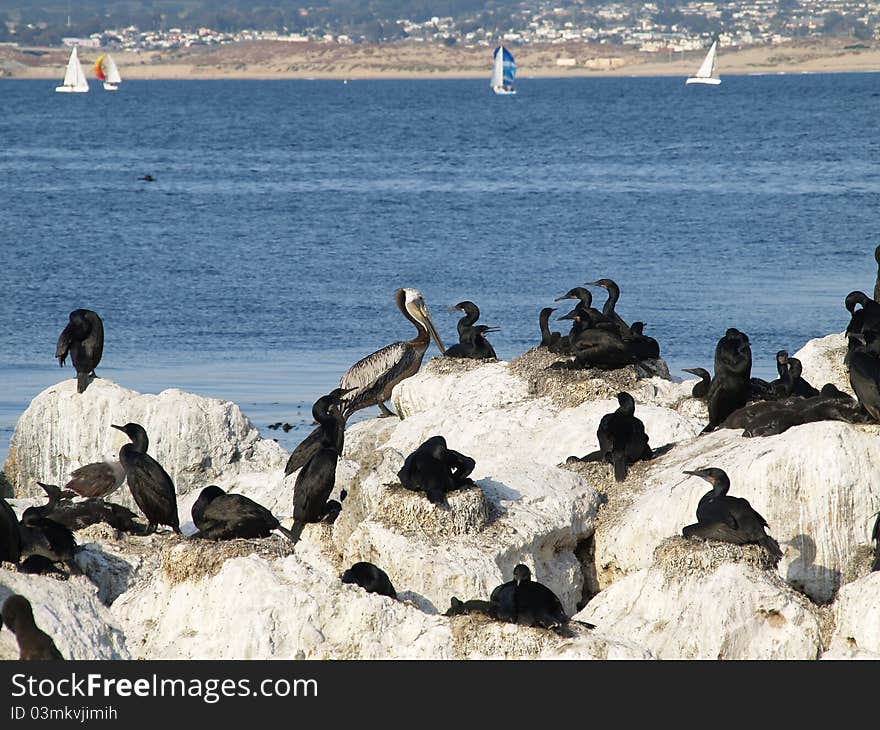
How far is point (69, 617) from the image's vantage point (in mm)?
9648

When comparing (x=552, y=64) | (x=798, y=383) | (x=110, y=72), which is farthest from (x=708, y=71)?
(x=798, y=383)

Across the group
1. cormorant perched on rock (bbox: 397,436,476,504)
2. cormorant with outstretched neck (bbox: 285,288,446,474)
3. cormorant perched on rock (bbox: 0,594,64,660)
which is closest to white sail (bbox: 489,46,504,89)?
cormorant with outstretched neck (bbox: 285,288,446,474)

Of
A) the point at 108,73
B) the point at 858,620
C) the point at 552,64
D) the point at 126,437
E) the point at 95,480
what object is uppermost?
the point at 858,620

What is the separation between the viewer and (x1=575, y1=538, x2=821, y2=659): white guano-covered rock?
33.4 ft

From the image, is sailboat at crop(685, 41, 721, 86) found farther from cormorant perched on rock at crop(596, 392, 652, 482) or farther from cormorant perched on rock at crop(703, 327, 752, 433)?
cormorant perched on rock at crop(596, 392, 652, 482)

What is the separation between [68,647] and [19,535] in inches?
38.1

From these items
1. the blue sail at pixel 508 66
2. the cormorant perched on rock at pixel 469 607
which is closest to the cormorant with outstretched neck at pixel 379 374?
the cormorant perched on rock at pixel 469 607

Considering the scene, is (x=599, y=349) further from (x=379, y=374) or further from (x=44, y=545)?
(x=44, y=545)

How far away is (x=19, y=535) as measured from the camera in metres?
10.0

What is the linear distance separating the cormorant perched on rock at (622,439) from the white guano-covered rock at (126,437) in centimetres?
392

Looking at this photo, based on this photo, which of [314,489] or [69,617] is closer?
[69,617]

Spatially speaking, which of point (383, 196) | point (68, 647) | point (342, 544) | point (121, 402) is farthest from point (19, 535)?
point (383, 196)

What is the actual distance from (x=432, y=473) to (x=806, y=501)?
2.74 meters

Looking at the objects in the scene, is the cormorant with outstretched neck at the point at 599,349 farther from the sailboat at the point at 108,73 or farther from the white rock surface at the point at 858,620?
the sailboat at the point at 108,73
